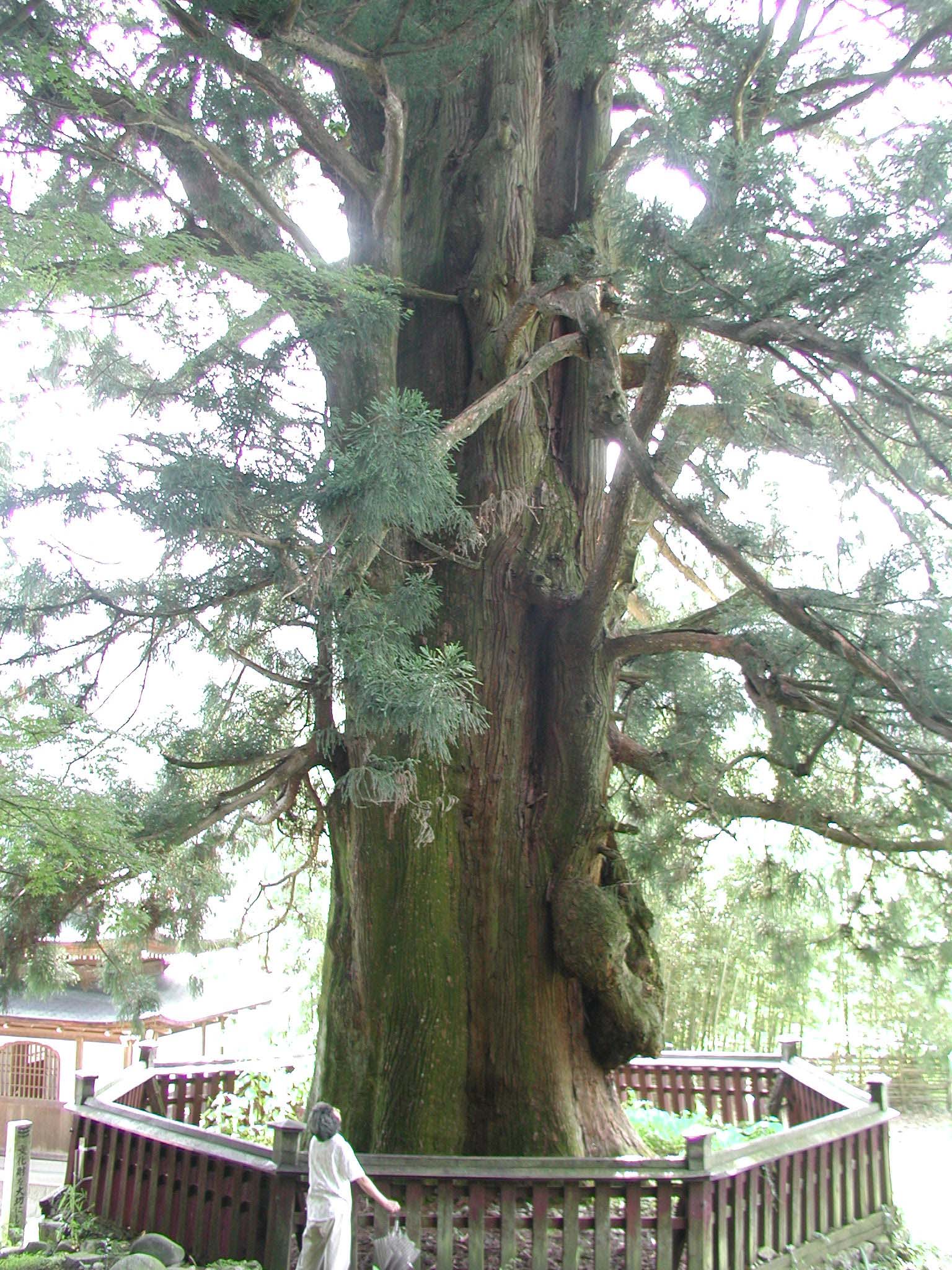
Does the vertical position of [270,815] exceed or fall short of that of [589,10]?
it falls short

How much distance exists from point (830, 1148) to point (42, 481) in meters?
4.19

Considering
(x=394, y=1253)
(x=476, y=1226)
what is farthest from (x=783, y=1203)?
(x=394, y=1253)

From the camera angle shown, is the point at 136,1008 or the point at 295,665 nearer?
the point at 136,1008

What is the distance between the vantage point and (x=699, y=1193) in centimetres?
374

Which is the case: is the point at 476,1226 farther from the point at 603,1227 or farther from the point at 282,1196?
the point at 282,1196

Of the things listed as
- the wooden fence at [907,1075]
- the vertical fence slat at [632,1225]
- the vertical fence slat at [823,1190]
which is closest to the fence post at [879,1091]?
the vertical fence slat at [823,1190]

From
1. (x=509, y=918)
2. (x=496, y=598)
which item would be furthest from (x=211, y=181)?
(x=509, y=918)

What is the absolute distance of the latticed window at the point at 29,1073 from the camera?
435 inches

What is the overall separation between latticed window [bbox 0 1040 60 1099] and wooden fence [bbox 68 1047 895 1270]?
23.3 ft

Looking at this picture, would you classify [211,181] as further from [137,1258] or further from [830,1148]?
[830,1148]

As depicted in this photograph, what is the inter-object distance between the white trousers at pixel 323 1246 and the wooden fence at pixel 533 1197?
222 mm

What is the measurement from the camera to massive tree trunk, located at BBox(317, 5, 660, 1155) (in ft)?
15.1

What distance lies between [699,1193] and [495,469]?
3.30 meters

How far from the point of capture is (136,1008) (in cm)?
460
